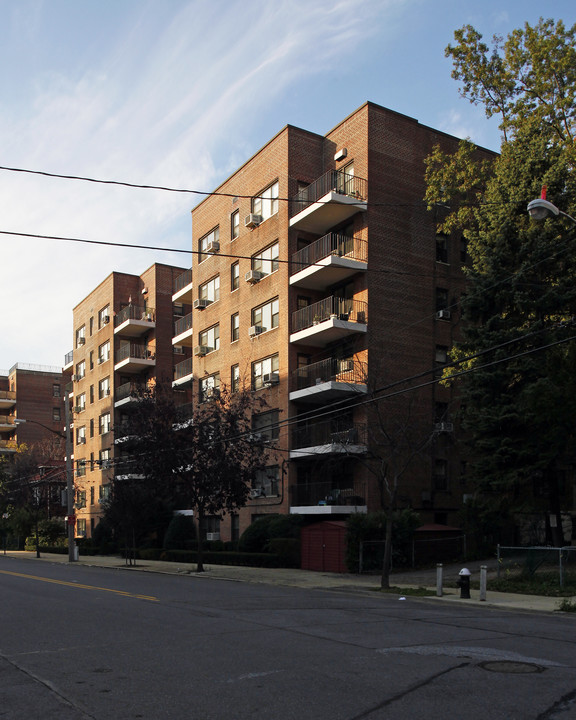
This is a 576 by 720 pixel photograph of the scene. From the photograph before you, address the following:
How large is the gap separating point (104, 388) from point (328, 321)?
3150 cm

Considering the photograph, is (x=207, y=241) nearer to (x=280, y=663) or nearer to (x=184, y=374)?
(x=184, y=374)

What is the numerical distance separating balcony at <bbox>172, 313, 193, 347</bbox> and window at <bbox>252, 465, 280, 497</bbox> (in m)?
13.7

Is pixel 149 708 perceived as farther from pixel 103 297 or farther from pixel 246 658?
pixel 103 297

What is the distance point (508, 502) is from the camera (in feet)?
92.6

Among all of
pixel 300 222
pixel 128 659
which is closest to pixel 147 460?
pixel 300 222

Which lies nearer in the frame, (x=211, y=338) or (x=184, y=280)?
(x=211, y=338)

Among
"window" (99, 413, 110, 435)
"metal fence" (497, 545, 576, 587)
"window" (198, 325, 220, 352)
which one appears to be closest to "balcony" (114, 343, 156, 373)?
"window" (99, 413, 110, 435)

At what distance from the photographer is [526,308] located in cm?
2858

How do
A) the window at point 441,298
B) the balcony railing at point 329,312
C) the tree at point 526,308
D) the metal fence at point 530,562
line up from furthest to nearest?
the window at point 441,298, the balcony railing at point 329,312, the tree at point 526,308, the metal fence at point 530,562

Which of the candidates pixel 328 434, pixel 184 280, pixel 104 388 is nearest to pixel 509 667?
pixel 328 434

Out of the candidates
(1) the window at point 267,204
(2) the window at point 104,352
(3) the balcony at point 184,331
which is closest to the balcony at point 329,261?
(1) the window at point 267,204

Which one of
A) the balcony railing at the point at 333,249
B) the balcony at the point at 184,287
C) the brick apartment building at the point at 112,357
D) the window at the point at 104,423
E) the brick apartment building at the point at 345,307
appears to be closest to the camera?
the brick apartment building at the point at 345,307

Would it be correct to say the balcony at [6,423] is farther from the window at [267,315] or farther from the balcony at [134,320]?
the window at [267,315]

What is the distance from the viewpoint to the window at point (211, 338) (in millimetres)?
43969
